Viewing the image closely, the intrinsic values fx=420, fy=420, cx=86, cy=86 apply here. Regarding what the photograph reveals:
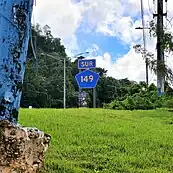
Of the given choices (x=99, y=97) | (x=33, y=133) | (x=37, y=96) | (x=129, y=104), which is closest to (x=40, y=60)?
(x=37, y=96)

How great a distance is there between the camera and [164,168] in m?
3.83

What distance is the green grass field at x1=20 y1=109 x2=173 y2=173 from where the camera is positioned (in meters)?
3.73

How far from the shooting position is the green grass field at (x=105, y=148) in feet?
12.2

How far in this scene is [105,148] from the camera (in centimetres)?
439

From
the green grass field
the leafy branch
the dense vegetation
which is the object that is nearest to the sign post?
the leafy branch

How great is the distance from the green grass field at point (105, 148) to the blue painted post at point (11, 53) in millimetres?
1259

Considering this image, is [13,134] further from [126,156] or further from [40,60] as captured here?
[40,60]

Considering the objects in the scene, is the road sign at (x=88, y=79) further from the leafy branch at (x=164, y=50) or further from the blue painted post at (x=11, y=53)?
the blue painted post at (x=11, y=53)

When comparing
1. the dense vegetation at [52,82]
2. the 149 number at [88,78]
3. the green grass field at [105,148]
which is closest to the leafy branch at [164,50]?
the green grass field at [105,148]

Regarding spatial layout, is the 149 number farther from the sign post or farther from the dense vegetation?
the dense vegetation

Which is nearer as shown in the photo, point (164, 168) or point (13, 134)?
point (13, 134)

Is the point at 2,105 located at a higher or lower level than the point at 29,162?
higher

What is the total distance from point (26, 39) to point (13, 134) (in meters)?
0.55

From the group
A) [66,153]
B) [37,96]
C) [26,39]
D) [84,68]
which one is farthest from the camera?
[37,96]
